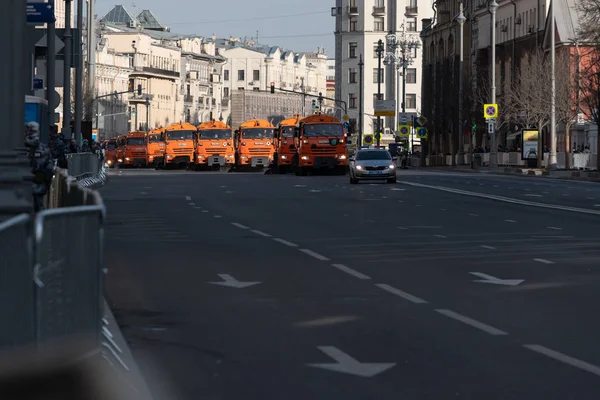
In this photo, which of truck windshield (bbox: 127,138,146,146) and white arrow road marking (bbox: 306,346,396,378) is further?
truck windshield (bbox: 127,138,146,146)

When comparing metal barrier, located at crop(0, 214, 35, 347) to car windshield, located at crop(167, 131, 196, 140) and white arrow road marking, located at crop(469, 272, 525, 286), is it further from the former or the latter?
car windshield, located at crop(167, 131, 196, 140)

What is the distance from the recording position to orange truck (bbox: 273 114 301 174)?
85.0 m

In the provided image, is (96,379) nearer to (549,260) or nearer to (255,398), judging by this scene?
(255,398)

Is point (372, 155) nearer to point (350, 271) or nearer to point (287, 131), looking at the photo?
point (287, 131)

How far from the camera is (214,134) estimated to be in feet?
322

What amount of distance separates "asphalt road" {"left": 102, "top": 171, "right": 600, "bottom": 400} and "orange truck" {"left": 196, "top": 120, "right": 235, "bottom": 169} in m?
65.3

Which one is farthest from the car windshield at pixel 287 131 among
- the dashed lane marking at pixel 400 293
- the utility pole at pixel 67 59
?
the dashed lane marking at pixel 400 293

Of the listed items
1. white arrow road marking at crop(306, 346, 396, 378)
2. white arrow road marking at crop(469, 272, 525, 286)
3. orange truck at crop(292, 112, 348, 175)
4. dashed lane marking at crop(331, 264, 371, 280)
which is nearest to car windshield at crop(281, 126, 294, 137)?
orange truck at crop(292, 112, 348, 175)

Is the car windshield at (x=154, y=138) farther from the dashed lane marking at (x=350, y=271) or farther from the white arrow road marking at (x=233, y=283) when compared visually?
the white arrow road marking at (x=233, y=283)

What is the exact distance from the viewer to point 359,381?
10.6 meters

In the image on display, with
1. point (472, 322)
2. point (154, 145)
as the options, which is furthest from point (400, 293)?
point (154, 145)

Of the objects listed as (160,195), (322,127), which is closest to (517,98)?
(322,127)

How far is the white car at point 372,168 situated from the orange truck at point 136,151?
60.3 metres

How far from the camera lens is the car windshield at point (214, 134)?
9796 cm
